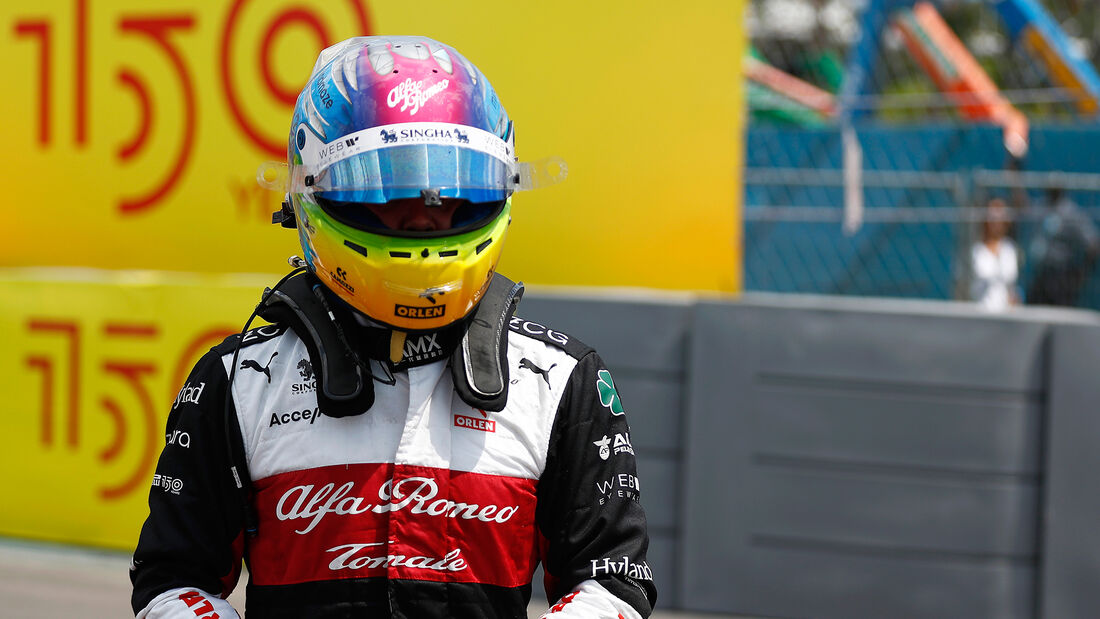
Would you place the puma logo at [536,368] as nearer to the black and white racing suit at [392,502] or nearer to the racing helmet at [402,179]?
the black and white racing suit at [392,502]

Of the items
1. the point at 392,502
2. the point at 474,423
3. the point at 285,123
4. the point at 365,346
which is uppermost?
the point at 285,123

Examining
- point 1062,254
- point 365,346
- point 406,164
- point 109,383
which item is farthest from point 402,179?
point 1062,254

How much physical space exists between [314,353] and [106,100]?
437cm

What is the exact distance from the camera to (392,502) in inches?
69.3

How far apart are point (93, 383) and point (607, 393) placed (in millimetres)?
3980

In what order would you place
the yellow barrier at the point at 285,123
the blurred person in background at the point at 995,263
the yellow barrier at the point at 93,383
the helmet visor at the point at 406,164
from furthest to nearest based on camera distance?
the blurred person in background at the point at 995,263 < the yellow barrier at the point at 93,383 < the yellow barrier at the point at 285,123 < the helmet visor at the point at 406,164

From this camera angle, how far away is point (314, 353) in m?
1.82

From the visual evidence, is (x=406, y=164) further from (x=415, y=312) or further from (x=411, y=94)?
(x=415, y=312)

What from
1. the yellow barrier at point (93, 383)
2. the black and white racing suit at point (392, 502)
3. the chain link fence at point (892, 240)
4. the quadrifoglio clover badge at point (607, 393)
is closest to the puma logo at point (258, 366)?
the black and white racing suit at point (392, 502)

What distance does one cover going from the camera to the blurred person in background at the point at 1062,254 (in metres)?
8.29

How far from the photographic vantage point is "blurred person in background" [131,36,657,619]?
177cm

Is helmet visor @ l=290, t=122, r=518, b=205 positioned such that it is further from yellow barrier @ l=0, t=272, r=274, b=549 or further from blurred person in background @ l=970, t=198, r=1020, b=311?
blurred person in background @ l=970, t=198, r=1020, b=311

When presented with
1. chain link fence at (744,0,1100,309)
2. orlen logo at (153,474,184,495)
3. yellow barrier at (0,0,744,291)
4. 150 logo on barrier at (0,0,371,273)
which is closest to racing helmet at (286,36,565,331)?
orlen logo at (153,474,184,495)

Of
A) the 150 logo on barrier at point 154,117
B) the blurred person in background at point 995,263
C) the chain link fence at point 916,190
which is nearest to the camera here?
the 150 logo on barrier at point 154,117
